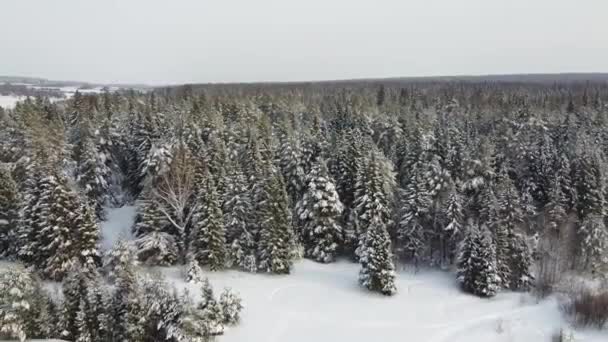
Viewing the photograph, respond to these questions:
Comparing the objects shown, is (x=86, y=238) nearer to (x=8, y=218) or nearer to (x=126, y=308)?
(x=8, y=218)

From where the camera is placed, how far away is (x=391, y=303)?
29.8 meters

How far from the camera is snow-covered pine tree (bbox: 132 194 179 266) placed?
32.2m

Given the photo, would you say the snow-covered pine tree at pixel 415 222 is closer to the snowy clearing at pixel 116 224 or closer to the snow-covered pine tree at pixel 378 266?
the snow-covered pine tree at pixel 378 266

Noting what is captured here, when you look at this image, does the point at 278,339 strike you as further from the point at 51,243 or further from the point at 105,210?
the point at 105,210

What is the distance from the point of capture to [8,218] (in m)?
32.7

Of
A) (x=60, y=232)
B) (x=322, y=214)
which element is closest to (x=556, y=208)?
(x=322, y=214)

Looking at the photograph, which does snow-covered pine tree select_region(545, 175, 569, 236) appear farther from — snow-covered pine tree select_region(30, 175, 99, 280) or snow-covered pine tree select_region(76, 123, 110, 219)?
snow-covered pine tree select_region(76, 123, 110, 219)

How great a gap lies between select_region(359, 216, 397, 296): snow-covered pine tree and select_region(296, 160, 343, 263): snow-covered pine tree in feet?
21.8

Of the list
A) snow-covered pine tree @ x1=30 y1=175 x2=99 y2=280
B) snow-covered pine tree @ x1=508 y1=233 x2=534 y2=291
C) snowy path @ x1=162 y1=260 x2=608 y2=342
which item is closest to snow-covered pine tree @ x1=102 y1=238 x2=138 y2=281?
snowy path @ x1=162 y1=260 x2=608 y2=342

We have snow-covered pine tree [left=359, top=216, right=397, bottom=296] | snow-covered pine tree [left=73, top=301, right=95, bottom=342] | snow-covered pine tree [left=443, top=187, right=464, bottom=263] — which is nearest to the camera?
snow-covered pine tree [left=73, top=301, right=95, bottom=342]

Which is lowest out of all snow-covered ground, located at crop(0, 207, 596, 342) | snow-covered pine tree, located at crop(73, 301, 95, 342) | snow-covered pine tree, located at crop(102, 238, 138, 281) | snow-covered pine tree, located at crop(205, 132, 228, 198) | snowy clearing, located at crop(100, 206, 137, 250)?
snow-covered ground, located at crop(0, 207, 596, 342)

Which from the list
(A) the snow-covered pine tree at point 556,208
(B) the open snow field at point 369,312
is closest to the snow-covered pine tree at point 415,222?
(B) the open snow field at point 369,312

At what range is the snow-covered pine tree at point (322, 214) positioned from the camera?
37750 millimetres

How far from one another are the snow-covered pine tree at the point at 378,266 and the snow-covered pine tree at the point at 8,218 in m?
25.6
